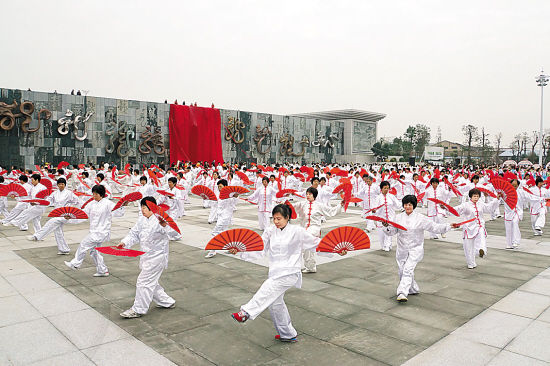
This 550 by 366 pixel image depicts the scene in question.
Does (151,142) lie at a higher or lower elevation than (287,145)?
lower

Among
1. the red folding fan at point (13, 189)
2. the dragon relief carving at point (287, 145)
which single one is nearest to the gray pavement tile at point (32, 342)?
the red folding fan at point (13, 189)

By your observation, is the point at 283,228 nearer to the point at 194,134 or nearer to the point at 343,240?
the point at 343,240

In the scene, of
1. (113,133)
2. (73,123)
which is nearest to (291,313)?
(73,123)

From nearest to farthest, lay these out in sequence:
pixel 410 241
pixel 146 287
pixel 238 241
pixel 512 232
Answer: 1. pixel 238 241
2. pixel 146 287
3. pixel 410 241
4. pixel 512 232

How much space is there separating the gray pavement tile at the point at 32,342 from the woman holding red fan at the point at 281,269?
1.88 meters

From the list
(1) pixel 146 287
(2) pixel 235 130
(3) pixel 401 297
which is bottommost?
(3) pixel 401 297

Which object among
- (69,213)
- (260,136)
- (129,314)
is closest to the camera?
(129,314)

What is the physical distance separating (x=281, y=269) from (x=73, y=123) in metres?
27.7

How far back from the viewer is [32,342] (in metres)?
4.25

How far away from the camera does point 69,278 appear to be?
6676 mm

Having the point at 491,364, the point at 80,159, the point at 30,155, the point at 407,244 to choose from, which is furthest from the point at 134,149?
the point at 491,364

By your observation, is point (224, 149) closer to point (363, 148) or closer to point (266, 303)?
point (363, 148)

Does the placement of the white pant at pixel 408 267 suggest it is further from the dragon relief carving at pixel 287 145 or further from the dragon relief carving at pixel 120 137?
the dragon relief carving at pixel 287 145

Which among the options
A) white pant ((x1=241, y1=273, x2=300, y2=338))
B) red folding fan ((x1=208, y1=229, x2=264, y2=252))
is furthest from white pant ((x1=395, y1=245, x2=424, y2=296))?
red folding fan ((x1=208, y1=229, x2=264, y2=252))
